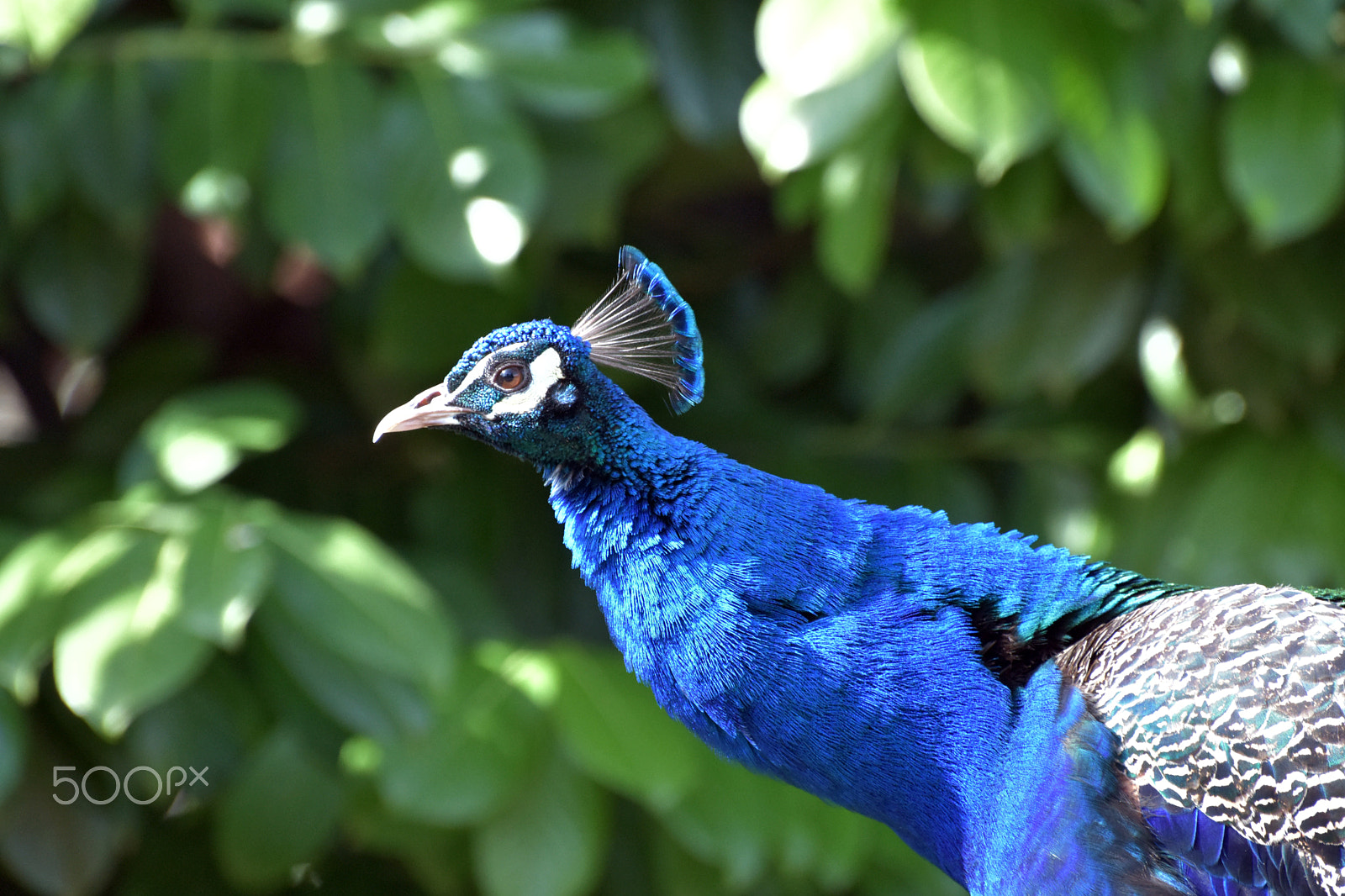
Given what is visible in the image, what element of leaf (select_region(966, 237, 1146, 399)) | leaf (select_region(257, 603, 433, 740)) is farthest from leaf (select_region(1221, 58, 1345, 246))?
leaf (select_region(257, 603, 433, 740))

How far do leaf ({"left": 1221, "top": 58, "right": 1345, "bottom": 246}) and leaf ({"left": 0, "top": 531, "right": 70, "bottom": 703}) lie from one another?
160 centimetres

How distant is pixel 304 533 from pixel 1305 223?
1370 millimetres

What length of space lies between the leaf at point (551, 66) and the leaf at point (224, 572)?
68cm

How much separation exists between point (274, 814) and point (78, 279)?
88cm

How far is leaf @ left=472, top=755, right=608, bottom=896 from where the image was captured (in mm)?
1798

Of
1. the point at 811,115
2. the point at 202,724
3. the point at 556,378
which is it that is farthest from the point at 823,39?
the point at 202,724

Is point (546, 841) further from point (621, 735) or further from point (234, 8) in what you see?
point (234, 8)

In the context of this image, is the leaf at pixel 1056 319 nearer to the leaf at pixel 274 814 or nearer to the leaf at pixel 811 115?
the leaf at pixel 811 115

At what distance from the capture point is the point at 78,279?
2.15 metres

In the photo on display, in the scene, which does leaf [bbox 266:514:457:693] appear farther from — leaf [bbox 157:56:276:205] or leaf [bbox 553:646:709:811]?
leaf [bbox 157:56:276:205]

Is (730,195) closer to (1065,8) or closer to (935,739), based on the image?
(1065,8)

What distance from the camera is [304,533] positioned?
1745 millimetres

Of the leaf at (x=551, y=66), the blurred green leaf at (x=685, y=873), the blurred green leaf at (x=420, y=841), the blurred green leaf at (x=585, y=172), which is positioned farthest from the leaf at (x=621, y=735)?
the leaf at (x=551, y=66)

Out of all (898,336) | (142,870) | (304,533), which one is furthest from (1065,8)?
(142,870)
